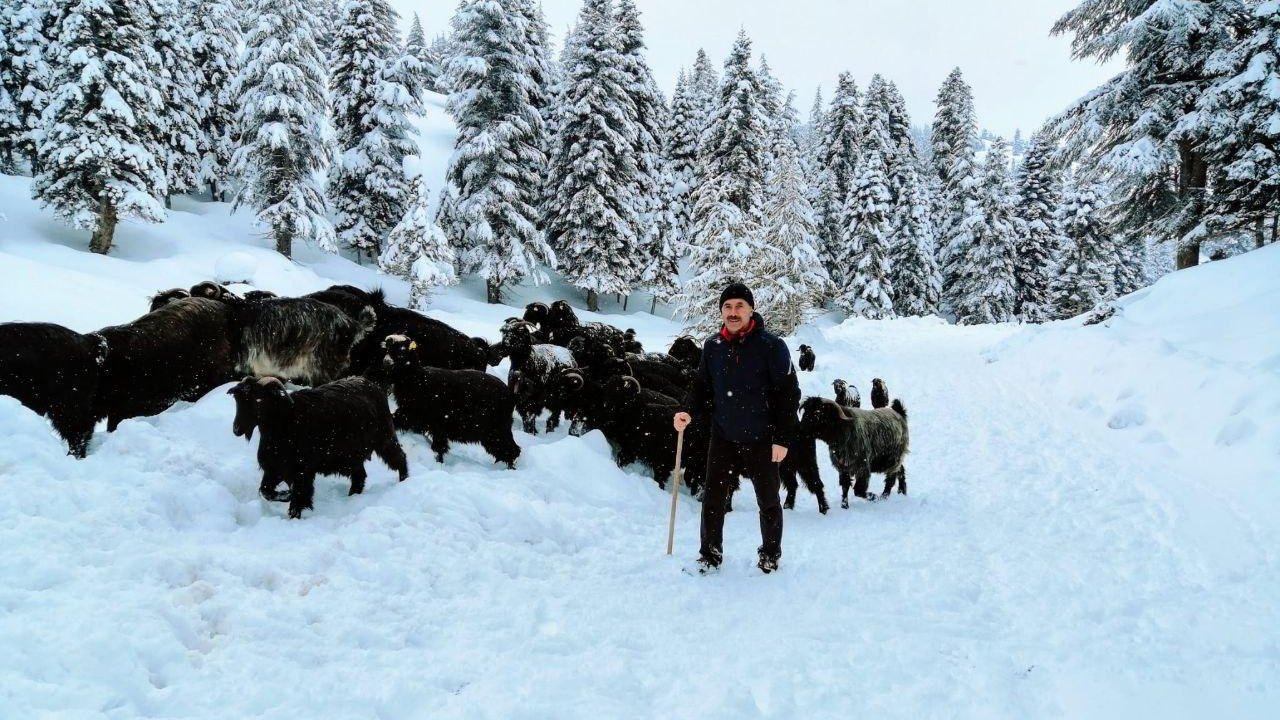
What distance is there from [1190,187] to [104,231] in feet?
120

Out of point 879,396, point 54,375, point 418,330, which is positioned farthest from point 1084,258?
point 54,375

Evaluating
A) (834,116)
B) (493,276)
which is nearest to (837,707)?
(493,276)

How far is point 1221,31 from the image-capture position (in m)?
16.3

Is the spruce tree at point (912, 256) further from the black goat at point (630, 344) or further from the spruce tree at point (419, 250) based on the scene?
the black goat at point (630, 344)

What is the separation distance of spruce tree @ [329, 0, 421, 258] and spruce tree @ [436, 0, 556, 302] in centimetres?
504

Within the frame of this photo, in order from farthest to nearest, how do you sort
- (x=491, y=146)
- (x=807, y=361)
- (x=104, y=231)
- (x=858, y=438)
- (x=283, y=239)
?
1. (x=283, y=239)
2. (x=491, y=146)
3. (x=104, y=231)
4. (x=807, y=361)
5. (x=858, y=438)

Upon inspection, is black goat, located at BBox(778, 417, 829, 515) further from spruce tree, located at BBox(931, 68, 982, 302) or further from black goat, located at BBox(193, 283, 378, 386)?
spruce tree, located at BBox(931, 68, 982, 302)

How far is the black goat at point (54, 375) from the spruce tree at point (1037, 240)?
46.0 metres

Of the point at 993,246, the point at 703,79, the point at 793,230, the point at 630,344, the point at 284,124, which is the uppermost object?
the point at 703,79

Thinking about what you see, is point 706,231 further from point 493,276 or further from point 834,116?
point 834,116

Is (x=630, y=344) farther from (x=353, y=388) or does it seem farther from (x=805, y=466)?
(x=353, y=388)

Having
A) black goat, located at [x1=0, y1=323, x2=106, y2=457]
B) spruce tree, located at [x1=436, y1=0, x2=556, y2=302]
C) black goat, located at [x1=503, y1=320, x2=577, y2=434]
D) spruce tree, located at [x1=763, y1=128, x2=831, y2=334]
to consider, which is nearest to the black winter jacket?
black goat, located at [x1=503, y1=320, x2=577, y2=434]

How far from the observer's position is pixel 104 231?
81.1 ft

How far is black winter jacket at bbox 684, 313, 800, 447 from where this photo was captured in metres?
5.00
